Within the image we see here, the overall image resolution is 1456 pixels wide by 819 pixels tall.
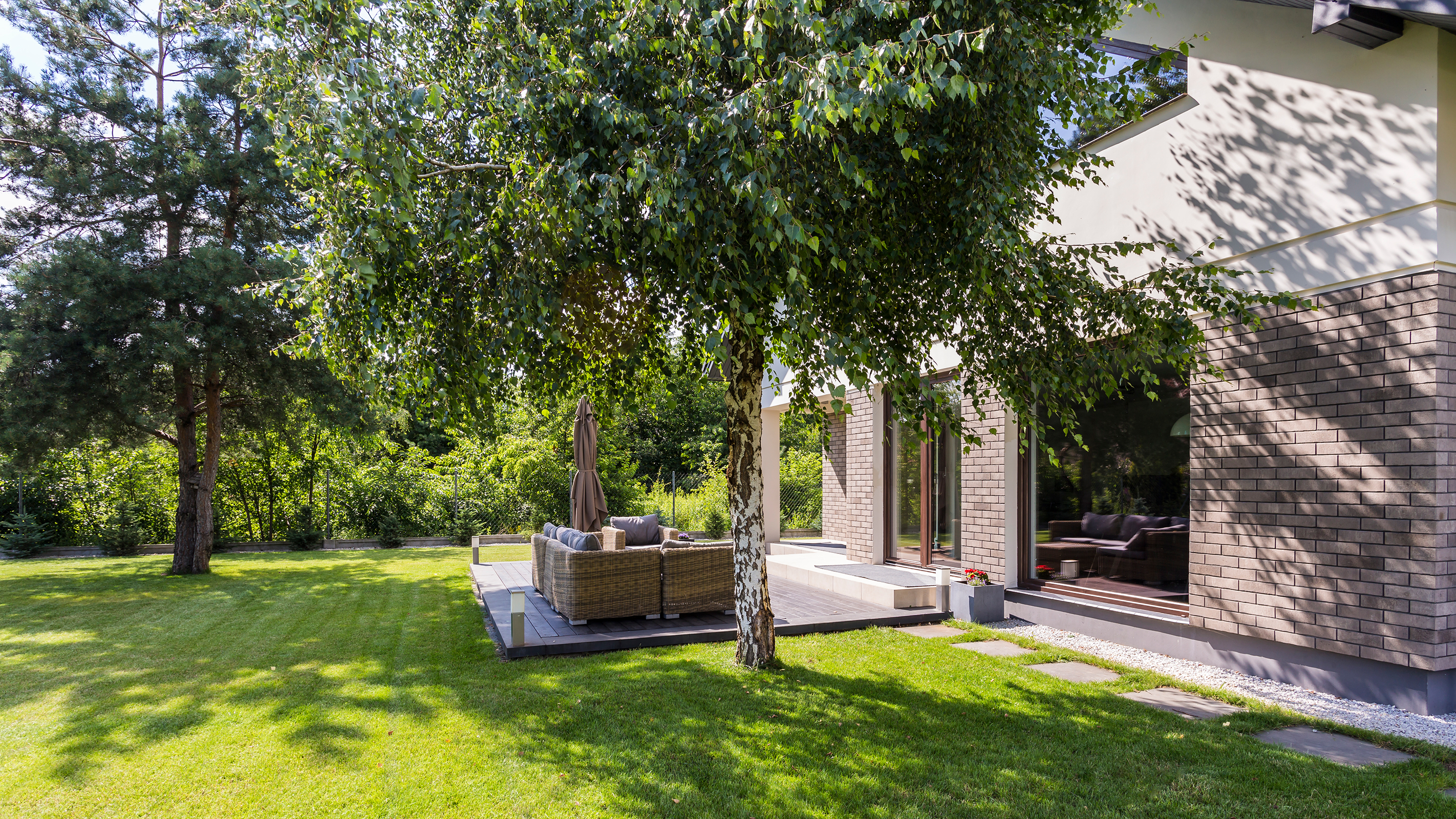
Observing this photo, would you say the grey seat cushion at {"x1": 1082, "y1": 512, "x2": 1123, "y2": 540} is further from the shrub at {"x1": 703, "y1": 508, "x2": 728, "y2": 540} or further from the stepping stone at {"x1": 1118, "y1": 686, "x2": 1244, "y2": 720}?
the shrub at {"x1": 703, "y1": 508, "x2": 728, "y2": 540}

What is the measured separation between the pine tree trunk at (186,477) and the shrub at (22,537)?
447 centimetres

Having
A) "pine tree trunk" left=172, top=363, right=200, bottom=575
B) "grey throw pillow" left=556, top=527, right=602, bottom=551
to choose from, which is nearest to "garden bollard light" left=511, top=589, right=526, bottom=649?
"grey throw pillow" left=556, top=527, right=602, bottom=551

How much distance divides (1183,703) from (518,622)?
5290 millimetres

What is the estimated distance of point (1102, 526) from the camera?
7578 millimetres

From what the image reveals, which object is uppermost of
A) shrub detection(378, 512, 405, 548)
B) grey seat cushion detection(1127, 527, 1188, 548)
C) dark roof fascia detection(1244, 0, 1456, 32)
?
dark roof fascia detection(1244, 0, 1456, 32)

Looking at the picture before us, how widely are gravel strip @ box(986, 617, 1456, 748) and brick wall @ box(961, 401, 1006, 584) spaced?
1.14 meters

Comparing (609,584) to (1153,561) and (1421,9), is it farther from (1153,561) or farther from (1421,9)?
(1421,9)

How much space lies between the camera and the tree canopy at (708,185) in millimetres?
3727

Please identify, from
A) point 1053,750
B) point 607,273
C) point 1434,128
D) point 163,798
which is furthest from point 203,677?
point 1434,128

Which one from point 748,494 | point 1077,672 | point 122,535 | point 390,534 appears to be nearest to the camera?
point 748,494

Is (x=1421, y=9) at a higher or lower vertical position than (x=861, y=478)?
higher

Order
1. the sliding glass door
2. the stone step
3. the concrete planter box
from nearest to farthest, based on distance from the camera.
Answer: the concrete planter box < the stone step < the sliding glass door

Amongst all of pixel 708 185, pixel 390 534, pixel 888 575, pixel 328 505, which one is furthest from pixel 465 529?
pixel 708 185

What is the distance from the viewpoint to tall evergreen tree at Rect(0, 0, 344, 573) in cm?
1105
